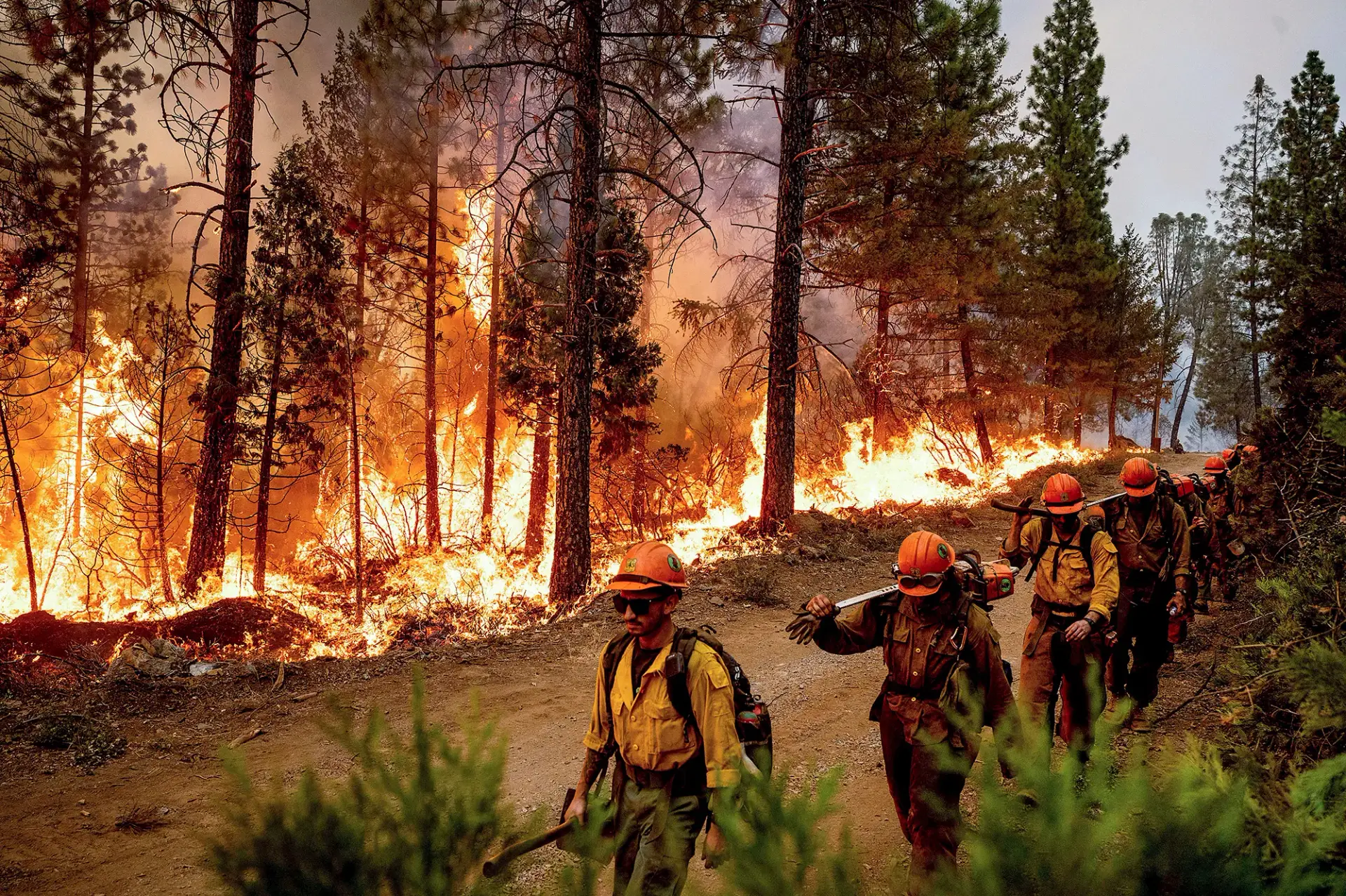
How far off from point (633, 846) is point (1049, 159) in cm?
3473

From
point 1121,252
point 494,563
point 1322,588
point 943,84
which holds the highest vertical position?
point 943,84

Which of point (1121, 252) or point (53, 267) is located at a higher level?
point (1121, 252)

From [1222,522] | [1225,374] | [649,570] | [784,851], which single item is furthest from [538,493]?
[1225,374]

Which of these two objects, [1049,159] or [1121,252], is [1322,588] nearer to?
[1049,159]

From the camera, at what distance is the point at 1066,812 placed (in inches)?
58.8

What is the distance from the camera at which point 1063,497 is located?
600 cm

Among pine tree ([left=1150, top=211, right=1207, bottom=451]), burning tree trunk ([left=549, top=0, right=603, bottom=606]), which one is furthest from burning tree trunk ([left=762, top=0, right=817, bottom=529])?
pine tree ([left=1150, top=211, right=1207, bottom=451])

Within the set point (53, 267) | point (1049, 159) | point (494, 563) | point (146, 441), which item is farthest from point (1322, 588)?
point (1049, 159)

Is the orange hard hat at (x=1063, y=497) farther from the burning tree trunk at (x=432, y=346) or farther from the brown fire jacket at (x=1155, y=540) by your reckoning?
the burning tree trunk at (x=432, y=346)

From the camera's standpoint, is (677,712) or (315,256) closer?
(677,712)

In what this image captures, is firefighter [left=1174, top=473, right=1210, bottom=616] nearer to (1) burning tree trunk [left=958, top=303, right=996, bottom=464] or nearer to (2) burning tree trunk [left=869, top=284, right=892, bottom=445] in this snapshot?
(2) burning tree trunk [left=869, top=284, right=892, bottom=445]

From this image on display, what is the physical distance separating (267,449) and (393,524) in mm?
7076

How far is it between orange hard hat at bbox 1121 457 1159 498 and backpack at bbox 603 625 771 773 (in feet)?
17.5

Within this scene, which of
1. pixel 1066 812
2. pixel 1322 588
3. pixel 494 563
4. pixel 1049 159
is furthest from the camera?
pixel 1049 159
